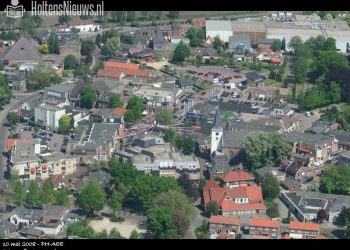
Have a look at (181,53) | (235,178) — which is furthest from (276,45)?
(235,178)

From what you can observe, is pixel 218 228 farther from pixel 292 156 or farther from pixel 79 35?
pixel 79 35

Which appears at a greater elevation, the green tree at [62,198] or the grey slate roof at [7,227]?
the green tree at [62,198]

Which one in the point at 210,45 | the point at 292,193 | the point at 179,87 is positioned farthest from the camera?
A: the point at 210,45

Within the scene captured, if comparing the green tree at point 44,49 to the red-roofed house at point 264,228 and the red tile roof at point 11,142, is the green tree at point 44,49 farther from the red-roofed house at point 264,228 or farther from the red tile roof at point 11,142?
the red-roofed house at point 264,228

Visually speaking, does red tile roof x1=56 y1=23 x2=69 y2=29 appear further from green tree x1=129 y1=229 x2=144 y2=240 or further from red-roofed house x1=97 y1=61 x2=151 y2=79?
green tree x1=129 y1=229 x2=144 y2=240

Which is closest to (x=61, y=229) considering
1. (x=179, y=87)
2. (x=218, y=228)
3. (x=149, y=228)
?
(x=149, y=228)

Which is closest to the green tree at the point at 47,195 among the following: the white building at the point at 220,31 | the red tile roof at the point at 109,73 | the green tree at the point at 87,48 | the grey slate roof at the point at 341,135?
the grey slate roof at the point at 341,135
